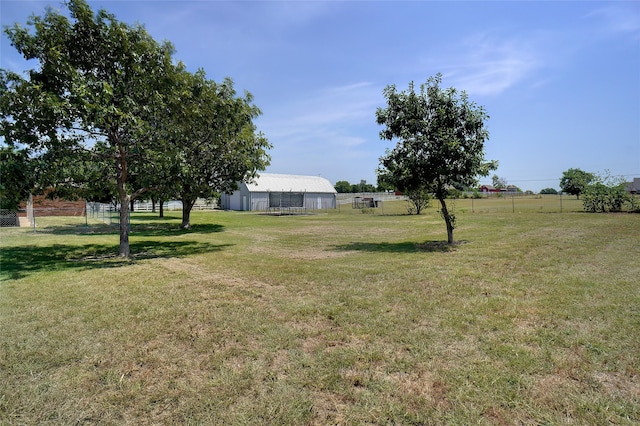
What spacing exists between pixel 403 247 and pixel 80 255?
9.82 m

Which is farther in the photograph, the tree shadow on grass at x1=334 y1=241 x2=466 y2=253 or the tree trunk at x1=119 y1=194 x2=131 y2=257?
the tree shadow on grass at x1=334 y1=241 x2=466 y2=253

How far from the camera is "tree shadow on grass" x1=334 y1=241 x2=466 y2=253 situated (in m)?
10.6

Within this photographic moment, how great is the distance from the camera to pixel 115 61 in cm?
924

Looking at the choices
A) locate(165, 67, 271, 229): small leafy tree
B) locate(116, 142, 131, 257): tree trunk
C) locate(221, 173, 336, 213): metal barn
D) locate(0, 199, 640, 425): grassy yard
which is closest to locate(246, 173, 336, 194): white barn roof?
locate(221, 173, 336, 213): metal barn

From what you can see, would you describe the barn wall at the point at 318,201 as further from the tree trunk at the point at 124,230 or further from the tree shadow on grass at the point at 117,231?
the tree trunk at the point at 124,230

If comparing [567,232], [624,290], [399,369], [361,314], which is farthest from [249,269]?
[567,232]

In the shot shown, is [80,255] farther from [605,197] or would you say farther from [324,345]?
[605,197]

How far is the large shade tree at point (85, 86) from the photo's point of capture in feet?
26.5

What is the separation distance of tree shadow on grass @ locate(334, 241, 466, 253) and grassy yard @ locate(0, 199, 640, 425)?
2690mm

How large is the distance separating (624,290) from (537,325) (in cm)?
263

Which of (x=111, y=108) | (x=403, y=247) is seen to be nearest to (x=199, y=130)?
(x=111, y=108)

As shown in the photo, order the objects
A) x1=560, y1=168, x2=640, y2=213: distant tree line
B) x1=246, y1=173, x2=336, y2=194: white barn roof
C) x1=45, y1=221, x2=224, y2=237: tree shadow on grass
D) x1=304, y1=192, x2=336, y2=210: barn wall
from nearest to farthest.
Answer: x1=45, y1=221, x2=224, y2=237: tree shadow on grass
x1=560, y1=168, x2=640, y2=213: distant tree line
x1=246, y1=173, x2=336, y2=194: white barn roof
x1=304, y1=192, x2=336, y2=210: barn wall

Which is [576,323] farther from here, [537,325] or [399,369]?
[399,369]

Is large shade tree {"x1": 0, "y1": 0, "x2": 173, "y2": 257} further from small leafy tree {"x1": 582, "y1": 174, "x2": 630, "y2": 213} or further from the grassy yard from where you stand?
small leafy tree {"x1": 582, "y1": 174, "x2": 630, "y2": 213}
